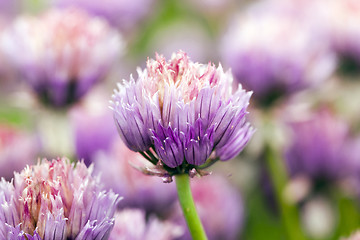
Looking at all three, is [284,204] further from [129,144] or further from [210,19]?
[210,19]

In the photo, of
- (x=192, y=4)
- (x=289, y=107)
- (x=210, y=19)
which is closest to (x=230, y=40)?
(x=289, y=107)

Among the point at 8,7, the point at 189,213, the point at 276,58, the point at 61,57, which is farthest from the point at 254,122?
the point at 8,7

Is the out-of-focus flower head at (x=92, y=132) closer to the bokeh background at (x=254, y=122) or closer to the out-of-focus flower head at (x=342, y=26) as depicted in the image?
the bokeh background at (x=254, y=122)

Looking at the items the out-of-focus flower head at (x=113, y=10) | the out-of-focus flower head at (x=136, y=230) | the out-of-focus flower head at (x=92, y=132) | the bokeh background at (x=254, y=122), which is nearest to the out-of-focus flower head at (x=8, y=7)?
the out-of-focus flower head at (x=113, y=10)

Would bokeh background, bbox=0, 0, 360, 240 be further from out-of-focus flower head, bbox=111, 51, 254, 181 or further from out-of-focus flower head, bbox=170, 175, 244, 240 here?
out-of-focus flower head, bbox=111, 51, 254, 181

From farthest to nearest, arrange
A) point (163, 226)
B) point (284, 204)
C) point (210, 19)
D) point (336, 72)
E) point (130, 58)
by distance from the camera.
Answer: point (210, 19) < point (130, 58) < point (336, 72) < point (284, 204) < point (163, 226)

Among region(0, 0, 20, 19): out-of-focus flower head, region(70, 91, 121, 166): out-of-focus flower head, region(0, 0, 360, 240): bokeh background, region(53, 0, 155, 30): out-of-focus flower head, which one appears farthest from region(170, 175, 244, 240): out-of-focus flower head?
region(0, 0, 20, 19): out-of-focus flower head
